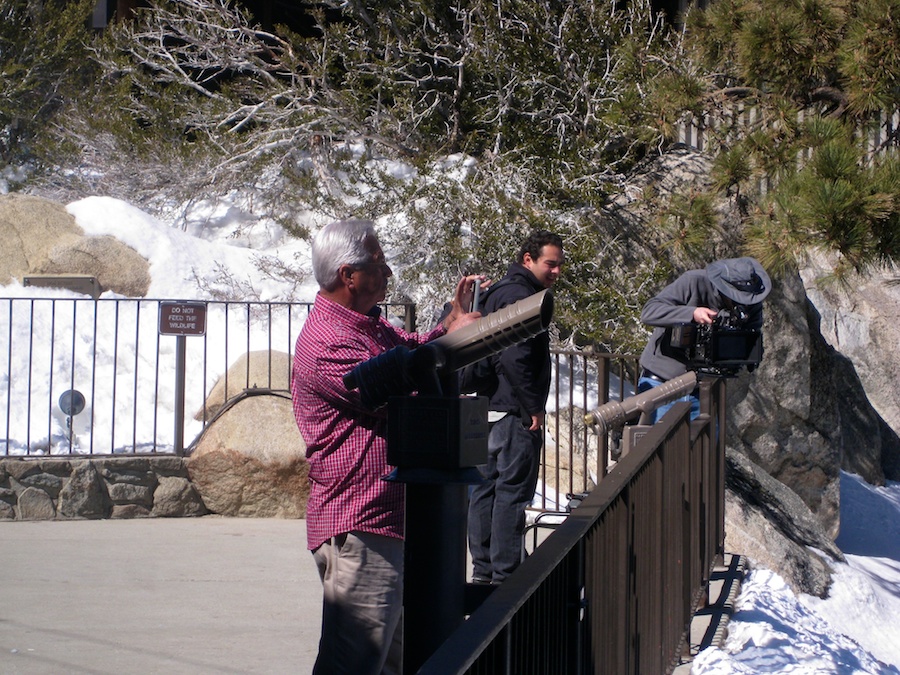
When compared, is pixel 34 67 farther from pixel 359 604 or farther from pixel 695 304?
pixel 359 604

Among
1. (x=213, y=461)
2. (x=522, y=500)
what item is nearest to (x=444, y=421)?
(x=522, y=500)

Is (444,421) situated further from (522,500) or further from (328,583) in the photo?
(522,500)

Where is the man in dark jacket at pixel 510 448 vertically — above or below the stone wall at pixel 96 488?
above

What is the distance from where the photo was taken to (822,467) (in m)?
10.3

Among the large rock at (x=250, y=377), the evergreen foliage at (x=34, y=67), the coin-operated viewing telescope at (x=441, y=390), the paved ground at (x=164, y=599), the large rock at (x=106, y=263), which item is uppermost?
the evergreen foliage at (x=34, y=67)

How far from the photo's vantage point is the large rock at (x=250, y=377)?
322 inches

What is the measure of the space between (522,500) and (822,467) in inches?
254

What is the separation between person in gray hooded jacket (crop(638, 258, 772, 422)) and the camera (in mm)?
5742

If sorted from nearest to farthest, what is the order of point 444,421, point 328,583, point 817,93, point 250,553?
point 444,421 → point 328,583 → point 250,553 → point 817,93

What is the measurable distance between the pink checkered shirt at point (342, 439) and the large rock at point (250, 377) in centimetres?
525

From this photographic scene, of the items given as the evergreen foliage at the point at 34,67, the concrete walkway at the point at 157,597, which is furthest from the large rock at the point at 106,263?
the concrete walkway at the point at 157,597

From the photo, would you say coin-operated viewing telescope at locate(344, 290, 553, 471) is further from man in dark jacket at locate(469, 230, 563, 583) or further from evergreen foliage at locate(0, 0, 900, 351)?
evergreen foliage at locate(0, 0, 900, 351)

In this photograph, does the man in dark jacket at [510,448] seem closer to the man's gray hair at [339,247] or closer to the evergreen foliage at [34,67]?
the man's gray hair at [339,247]

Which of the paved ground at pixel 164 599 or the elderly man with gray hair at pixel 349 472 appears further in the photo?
the paved ground at pixel 164 599
